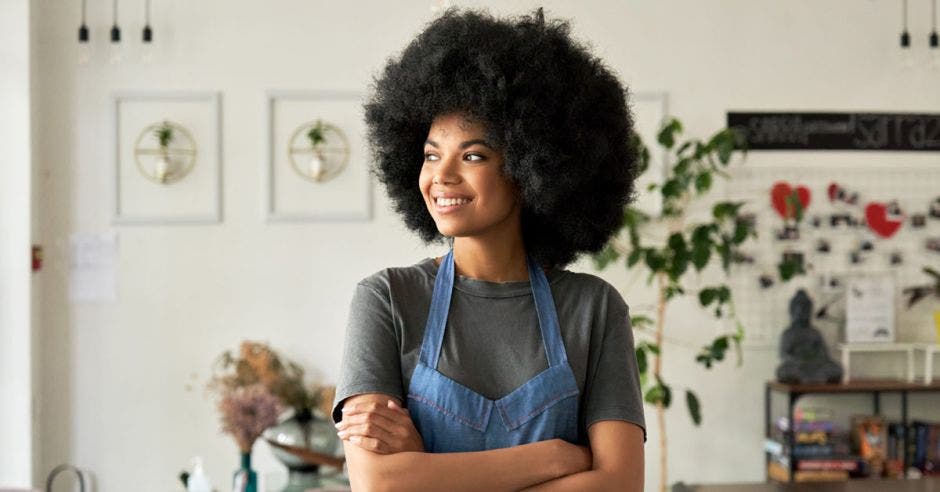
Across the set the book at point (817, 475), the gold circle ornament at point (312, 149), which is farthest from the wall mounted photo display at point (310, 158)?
the book at point (817, 475)

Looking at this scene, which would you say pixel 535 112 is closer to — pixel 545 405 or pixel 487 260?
pixel 487 260

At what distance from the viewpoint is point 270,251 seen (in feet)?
17.1

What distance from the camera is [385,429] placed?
5.18 ft

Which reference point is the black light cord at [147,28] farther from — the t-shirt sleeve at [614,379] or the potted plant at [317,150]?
the t-shirt sleeve at [614,379]

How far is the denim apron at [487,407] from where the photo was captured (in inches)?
62.4

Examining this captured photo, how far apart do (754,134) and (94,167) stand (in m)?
3.18

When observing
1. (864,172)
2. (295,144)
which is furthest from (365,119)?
(864,172)

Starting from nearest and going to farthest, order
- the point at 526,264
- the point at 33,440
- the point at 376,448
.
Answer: the point at 376,448, the point at 526,264, the point at 33,440

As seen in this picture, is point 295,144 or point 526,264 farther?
point 295,144

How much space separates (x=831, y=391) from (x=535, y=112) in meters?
3.91

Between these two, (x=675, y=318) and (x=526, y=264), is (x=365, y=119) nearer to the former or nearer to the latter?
(x=526, y=264)

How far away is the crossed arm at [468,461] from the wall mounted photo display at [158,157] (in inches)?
147

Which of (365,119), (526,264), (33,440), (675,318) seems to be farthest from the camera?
(675,318)

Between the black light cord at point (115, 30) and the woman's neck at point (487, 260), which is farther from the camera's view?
the black light cord at point (115, 30)
